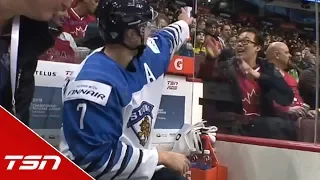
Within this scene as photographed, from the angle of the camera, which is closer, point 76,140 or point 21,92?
point 21,92

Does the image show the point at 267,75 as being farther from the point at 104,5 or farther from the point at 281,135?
the point at 104,5

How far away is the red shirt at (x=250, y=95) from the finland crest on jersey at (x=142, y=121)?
1161 millimetres

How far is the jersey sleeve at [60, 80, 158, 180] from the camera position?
4.60ft

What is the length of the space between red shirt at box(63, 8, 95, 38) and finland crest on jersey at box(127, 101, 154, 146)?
34cm

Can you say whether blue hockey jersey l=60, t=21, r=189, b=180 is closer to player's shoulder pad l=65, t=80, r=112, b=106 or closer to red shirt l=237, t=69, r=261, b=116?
player's shoulder pad l=65, t=80, r=112, b=106

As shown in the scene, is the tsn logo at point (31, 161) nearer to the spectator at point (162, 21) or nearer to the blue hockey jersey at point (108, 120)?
the blue hockey jersey at point (108, 120)

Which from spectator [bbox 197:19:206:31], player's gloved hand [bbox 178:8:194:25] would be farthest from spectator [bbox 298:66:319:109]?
player's gloved hand [bbox 178:8:194:25]

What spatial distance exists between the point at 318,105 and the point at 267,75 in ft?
1.41

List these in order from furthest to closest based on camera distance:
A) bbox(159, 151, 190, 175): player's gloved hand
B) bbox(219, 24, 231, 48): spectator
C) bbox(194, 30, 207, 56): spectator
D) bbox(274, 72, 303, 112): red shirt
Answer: bbox(219, 24, 231, 48): spectator
bbox(194, 30, 207, 56): spectator
bbox(274, 72, 303, 112): red shirt
bbox(159, 151, 190, 175): player's gloved hand

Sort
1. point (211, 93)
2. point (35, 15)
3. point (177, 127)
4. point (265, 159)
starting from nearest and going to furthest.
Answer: point (35, 15) < point (177, 127) < point (265, 159) < point (211, 93)

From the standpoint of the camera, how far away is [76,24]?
176 centimetres

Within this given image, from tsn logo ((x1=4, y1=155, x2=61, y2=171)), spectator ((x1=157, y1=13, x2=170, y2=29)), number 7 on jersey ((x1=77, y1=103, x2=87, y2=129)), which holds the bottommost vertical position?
number 7 on jersey ((x1=77, y1=103, x2=87, y2=129))

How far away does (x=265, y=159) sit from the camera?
231 cm

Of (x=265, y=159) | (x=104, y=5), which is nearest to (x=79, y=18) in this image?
(x=104, y=5)
